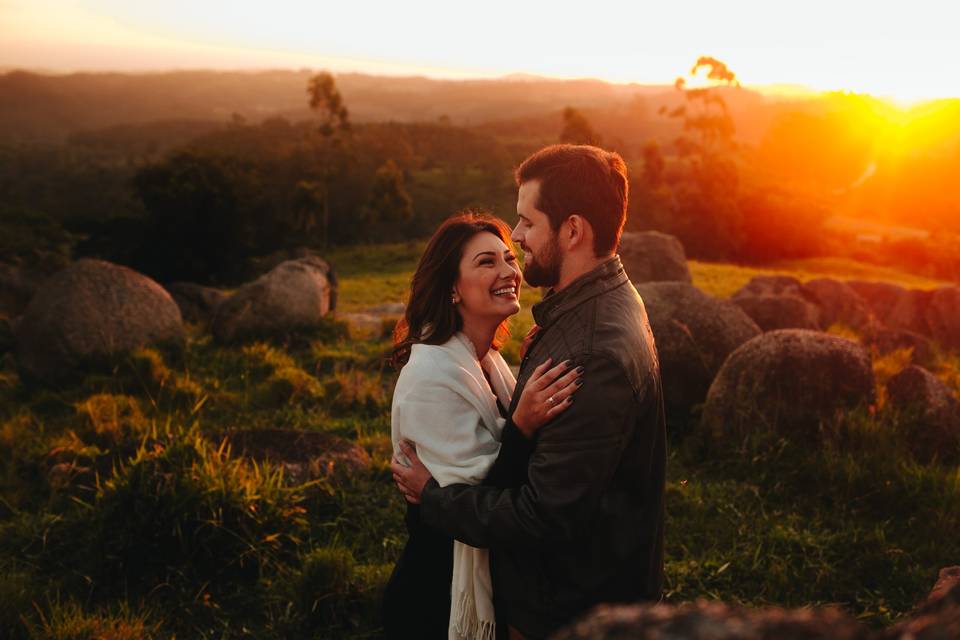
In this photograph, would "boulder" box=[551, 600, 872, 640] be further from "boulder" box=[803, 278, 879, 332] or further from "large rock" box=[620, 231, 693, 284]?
"large rock" box=[620, 231, 693, 284]

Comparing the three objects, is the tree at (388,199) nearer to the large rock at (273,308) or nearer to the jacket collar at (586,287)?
the large rock at (273,308)

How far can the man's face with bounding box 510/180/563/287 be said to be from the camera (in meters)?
3.14

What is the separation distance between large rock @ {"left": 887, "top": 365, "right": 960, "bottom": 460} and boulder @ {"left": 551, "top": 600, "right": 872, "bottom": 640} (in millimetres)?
6943

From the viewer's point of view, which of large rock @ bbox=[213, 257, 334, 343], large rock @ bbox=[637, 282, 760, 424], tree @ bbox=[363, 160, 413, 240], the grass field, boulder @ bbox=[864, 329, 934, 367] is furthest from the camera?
tree @ bbox=[363, 160, 413, 240]

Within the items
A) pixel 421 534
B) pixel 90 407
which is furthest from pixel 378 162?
pixel 421 534

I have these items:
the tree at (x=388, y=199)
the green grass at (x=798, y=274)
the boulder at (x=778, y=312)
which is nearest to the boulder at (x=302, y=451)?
the boulder at (x=778, y=312)

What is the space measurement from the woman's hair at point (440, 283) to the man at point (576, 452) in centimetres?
61

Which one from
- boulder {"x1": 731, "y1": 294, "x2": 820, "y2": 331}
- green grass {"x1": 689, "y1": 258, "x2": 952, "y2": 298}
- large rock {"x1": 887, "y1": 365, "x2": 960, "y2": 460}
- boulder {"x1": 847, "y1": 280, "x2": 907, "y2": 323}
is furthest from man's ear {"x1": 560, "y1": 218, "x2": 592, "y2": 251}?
green grass {"x1": 689, "y1": 258, "x2": 952, "y2": 298}

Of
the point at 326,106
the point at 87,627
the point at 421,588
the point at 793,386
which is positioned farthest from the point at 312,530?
the point at 326,106

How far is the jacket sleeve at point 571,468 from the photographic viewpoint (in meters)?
2.75

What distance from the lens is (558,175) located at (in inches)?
121

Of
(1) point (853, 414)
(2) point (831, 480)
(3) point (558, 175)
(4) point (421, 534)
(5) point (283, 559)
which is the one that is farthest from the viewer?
(1) point (853, 414)

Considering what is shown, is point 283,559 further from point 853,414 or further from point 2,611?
point 853,414

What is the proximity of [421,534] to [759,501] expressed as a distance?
4011 millimetres
